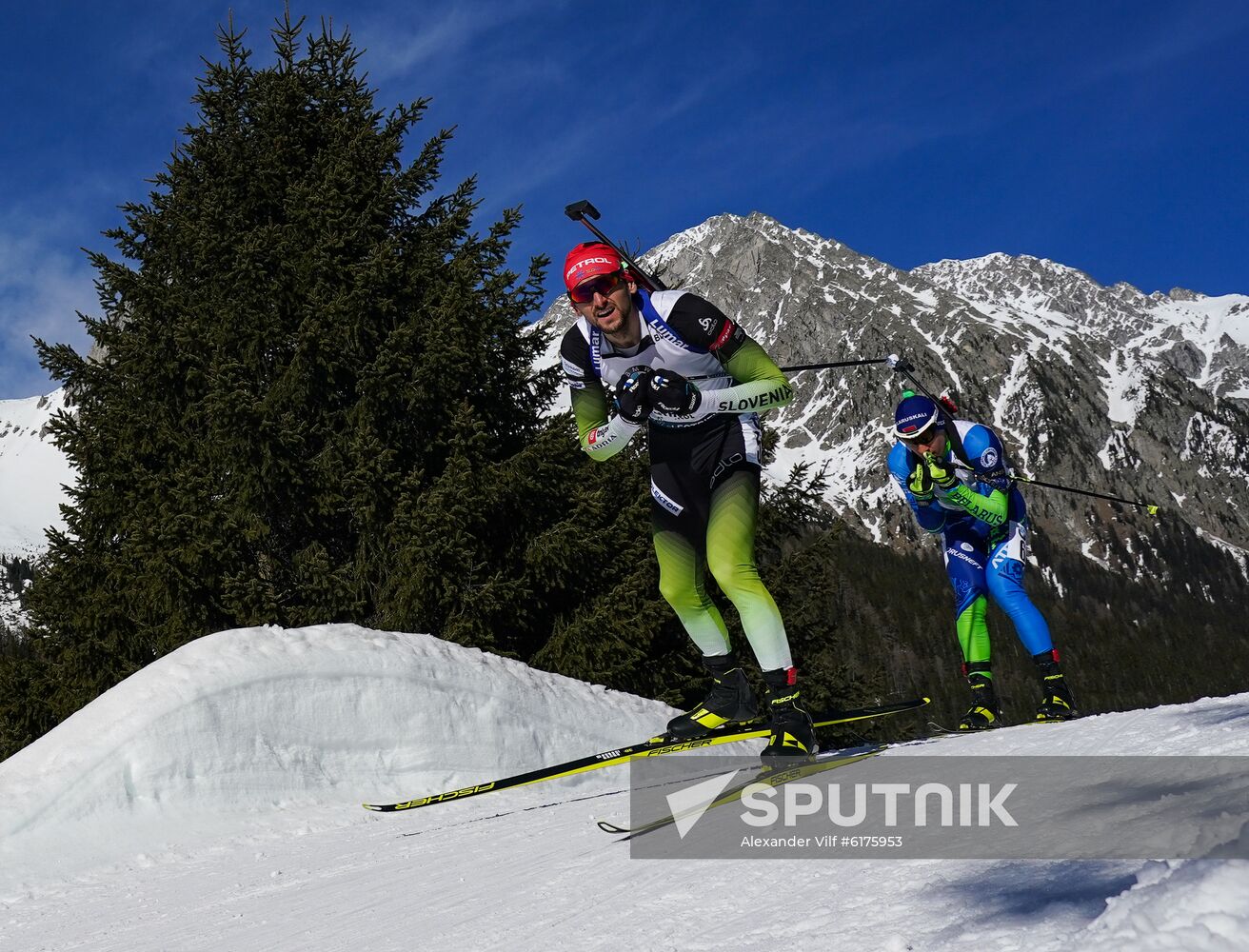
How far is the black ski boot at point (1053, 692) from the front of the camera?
23.5ft

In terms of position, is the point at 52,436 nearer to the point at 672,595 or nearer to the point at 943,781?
the point at 672,595

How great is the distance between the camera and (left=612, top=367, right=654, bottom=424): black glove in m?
5.08

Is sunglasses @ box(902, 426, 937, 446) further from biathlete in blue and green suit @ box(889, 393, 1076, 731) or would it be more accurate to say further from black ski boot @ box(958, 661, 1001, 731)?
black ski boot @ box(958, 661, 1001, 731)

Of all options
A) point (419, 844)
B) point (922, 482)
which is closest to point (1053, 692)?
point (922, 482)

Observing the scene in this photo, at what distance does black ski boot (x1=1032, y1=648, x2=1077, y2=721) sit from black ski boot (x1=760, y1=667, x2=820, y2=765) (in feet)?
8.58

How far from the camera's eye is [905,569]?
→ 164750 millimetres

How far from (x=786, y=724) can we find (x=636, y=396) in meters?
1.96

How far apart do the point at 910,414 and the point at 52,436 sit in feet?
40.2

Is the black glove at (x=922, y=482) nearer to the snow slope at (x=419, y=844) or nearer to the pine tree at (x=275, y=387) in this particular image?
the snow slope at (x=419, y=844)

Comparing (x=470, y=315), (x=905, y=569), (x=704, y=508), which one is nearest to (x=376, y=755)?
(x=704, y=508)

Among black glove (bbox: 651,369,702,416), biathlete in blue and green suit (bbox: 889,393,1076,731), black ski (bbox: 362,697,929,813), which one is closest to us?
black glove (bbox: 651,369,702,416)

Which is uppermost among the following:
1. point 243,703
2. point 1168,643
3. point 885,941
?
point 243,703

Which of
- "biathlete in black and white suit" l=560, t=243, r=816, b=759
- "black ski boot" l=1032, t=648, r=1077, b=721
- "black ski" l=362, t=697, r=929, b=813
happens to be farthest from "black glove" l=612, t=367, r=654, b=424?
"black ski boot" l=1032, t=648, r=1077, b=721

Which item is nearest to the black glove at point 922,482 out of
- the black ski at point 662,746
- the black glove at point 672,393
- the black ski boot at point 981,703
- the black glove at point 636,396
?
the black ski boot at point 981,703
